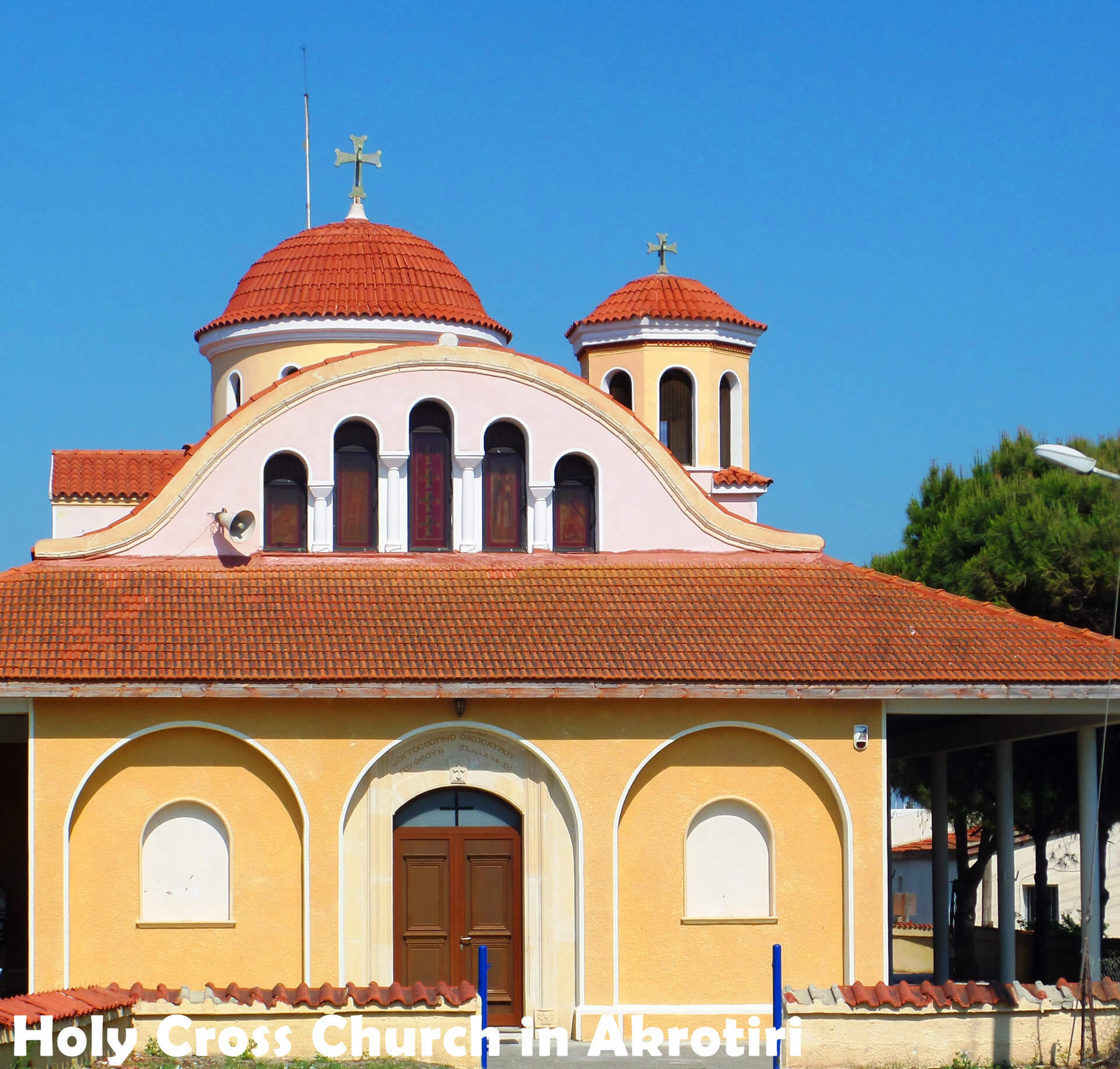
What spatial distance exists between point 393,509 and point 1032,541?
12.7m

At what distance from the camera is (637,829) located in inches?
833

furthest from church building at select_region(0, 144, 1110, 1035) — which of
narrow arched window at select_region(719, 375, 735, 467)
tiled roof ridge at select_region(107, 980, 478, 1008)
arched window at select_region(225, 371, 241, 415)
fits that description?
narrow arched window at select_region(719, 375, 735, 467)

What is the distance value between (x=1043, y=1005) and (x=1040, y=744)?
1285 cm

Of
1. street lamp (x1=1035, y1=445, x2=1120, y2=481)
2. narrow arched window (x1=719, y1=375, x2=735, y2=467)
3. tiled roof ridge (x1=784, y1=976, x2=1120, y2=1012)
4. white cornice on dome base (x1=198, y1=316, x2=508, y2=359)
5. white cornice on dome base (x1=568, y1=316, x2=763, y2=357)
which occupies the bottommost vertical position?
tiled roof ridge (x1=784, y1=976, x2=1120, y2=1012)

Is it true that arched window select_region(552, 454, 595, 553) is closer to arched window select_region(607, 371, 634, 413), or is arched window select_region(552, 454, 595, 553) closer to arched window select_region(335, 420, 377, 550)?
arched window select_region(335, 420, 377, 550)

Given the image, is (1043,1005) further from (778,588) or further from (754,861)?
(778,588)

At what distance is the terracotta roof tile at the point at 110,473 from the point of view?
27.8 metres

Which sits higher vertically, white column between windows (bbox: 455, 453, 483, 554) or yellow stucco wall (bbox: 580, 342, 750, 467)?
yellow stucco wall (bbox: 580, 342, 750, 467)

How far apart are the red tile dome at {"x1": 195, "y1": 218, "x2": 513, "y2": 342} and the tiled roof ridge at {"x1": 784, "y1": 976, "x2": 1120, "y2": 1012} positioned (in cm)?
1306

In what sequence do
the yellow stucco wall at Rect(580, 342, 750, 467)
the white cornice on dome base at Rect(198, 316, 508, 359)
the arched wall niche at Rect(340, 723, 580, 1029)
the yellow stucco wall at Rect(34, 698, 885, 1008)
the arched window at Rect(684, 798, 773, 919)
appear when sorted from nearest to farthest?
1. the yellow stucco wall at Rect(34, 698, 885, 1008)
2. the arched wall niche at Rect(340, 723, 580, 1029)
3. the arched window at Rect(684, 798, 773, 919)
4. the white cornice on dome base at Rect(198, 316, 508, 359)
5. the yellow stucco wall at Rect(580, 342, 750, 467)

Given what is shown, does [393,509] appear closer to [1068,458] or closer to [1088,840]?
[1088,840]

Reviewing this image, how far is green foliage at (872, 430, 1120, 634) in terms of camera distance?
99.3 feet

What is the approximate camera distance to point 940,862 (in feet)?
93.1

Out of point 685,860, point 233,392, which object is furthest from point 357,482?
point 685,860
